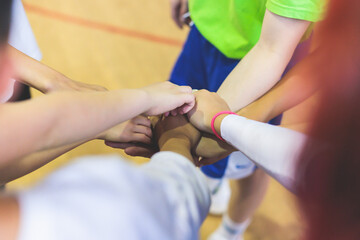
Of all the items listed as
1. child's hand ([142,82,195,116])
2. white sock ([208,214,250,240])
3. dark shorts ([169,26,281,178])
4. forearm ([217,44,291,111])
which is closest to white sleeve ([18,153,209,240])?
child's hand ([142,82,195,116])

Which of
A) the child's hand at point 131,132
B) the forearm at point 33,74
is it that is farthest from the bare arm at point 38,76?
the child's hand at point 131,132

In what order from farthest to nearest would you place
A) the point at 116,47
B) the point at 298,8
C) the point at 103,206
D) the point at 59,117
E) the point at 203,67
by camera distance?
the point at 116,47 < the point at 203,67 < the point at 298,8 < the point at 59,117 < the point at 103,206

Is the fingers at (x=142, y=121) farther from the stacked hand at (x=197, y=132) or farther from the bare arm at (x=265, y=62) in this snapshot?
the bare arm at (x=265, y=62)

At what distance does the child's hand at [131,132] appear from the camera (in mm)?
739

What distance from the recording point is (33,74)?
0.73m

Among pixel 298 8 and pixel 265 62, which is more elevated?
pixel 298 8

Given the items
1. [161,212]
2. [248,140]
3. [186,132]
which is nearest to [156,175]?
[161,212]

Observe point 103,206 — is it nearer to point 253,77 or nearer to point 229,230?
point 253,77

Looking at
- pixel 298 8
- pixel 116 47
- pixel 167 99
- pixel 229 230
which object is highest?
pixel 298 8

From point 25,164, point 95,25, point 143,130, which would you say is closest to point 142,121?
point 143,130

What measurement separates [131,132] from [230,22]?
1.05ft

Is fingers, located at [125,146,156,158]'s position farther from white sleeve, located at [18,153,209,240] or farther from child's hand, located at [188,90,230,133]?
white sleeve, located at [18,153,209,240]

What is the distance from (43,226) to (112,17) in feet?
5.73

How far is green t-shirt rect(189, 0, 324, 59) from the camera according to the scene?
766mm
